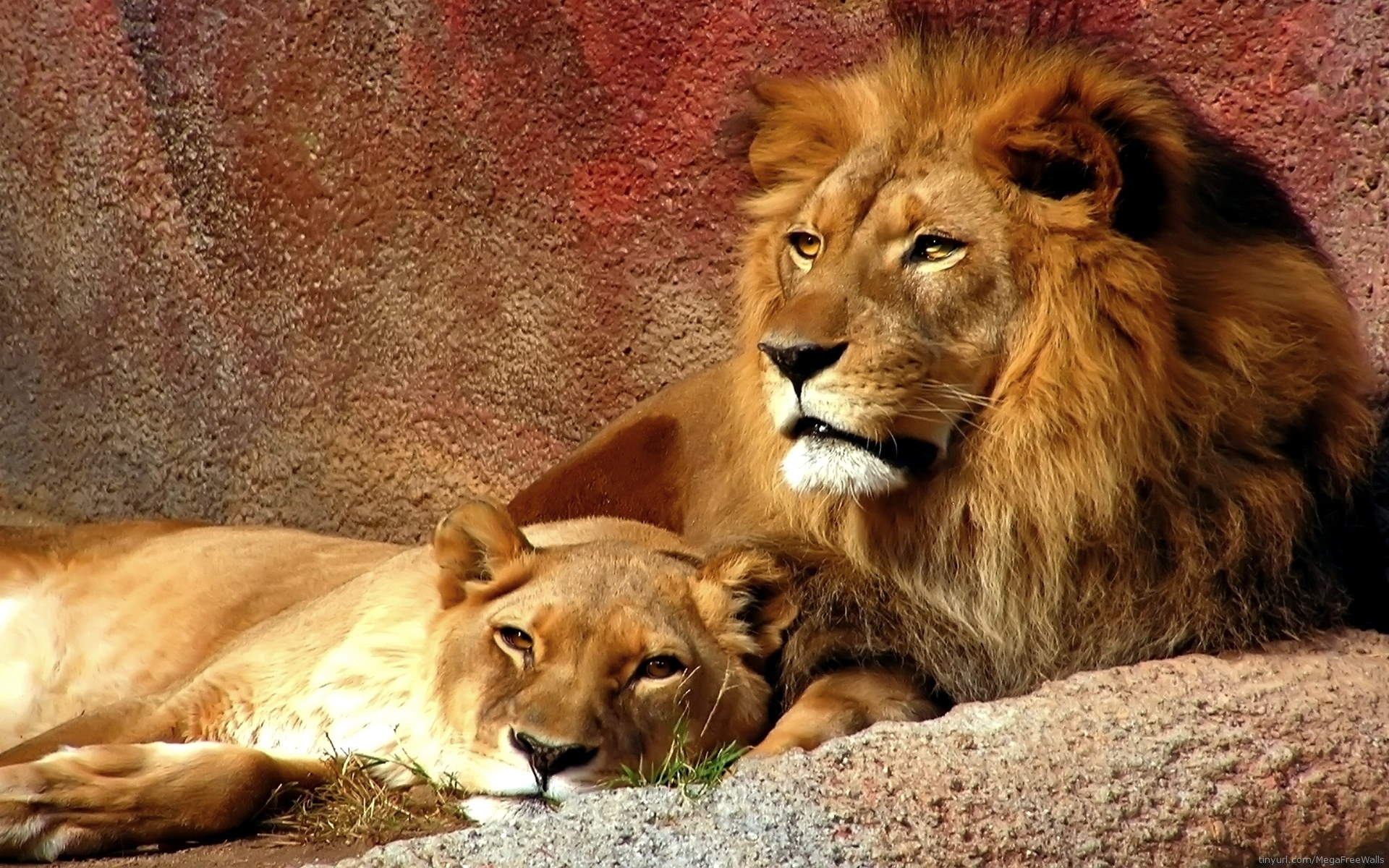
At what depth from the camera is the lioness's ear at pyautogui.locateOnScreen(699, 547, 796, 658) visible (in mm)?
3574

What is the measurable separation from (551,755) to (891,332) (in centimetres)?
101

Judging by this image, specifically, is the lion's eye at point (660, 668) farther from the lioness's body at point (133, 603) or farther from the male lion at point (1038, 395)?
the lioness's body at point (133, 603)

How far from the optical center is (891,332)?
328cm

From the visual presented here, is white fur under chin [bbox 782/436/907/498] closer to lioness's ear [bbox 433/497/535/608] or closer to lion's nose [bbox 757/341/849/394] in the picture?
lion's nose [bbox 757/341/849/394]

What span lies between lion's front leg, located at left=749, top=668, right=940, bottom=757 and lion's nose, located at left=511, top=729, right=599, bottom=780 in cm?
35

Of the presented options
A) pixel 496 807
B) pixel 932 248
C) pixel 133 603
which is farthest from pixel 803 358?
pixel 133 603

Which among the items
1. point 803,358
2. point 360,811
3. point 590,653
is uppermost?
point 803,358

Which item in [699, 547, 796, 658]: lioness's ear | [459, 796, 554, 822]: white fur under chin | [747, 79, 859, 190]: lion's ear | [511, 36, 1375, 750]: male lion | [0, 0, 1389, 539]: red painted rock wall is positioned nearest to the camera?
[459, 796, 554, 822]: white fur under chin

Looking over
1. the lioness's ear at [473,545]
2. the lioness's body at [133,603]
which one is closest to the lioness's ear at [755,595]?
the lioness's ear at [473,545]

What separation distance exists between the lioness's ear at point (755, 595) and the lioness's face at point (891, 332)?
0.25 m

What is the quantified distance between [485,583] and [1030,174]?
1383mm

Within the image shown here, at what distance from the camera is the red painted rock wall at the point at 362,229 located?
515cm

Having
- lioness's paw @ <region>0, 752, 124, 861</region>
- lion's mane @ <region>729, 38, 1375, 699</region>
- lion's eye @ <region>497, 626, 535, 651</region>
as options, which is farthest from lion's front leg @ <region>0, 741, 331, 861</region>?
lion's mane @ <region>729, 38, 1375, 699</region>

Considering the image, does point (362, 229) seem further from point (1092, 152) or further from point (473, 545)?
point (1092, 152)
